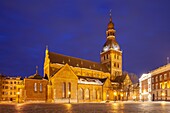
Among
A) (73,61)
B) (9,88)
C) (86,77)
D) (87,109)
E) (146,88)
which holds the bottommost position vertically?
(9,88)

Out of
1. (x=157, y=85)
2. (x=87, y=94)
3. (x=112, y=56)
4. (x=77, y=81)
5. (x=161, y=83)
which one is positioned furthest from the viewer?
(x=112, y=56)

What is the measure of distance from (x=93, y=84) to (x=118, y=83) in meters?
20.4

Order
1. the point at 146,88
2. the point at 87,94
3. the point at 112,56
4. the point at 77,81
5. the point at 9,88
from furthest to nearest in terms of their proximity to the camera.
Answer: the point at 9,88 < the point at 112,56 < the point at 146,88 < the point at 87,94 < the point at 77,81

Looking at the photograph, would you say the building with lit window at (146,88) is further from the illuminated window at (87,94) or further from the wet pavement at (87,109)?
the wet pavement at (87,109)

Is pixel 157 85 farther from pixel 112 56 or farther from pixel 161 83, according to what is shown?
pixel 112 56

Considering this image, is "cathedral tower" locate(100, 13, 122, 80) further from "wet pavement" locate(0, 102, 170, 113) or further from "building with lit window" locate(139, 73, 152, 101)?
"wet pavement" locate(0, 102, 170, 113)

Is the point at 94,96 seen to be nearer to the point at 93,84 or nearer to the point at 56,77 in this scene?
the point at 93,84

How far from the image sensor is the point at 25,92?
235 ft

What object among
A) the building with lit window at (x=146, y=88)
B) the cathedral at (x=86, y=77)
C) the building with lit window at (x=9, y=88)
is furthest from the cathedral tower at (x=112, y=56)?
the building with lit window at (x=9, y=88)

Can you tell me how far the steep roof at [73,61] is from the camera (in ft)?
285

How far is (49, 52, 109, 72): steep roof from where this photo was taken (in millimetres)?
86875

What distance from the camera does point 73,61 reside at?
95500mm

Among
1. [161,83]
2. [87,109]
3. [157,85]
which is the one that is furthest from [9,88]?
[87,109]

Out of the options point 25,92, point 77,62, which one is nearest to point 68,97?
point 25,92
